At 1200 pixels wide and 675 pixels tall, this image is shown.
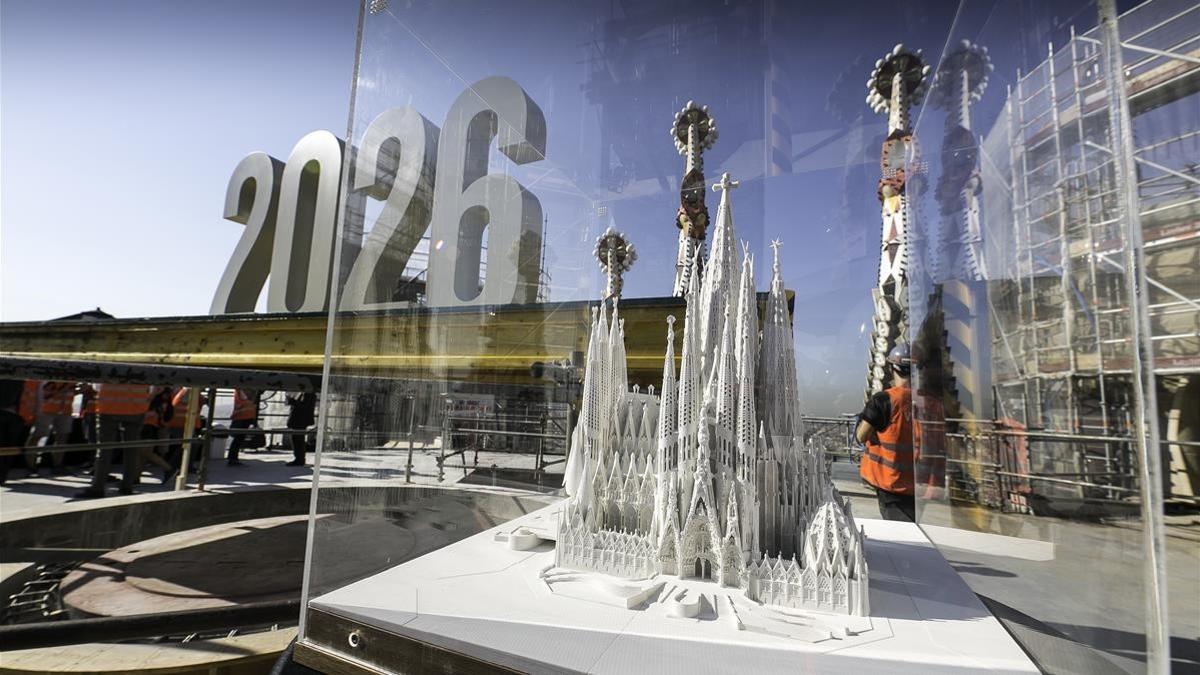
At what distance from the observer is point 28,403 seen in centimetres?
646

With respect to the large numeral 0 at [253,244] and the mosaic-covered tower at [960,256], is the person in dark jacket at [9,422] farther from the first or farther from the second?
the mosaic-covered tower at [960,256]

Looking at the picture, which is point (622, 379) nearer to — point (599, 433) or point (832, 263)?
point (599, 433)

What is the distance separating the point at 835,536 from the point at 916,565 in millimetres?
890

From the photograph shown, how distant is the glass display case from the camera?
52.4 inches

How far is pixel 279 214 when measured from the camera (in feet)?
25.6

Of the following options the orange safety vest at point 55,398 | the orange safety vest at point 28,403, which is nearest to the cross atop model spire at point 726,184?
the orange safety vest at point 28,403

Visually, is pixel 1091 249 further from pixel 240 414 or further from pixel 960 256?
pixel 240 414

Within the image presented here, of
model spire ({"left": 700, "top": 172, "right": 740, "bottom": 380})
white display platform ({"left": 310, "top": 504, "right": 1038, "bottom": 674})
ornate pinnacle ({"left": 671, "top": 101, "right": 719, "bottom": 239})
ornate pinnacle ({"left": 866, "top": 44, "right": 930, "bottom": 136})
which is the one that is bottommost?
white display platform ({"left": 310, "top": 504, "right": 1038, "bottom": 674})

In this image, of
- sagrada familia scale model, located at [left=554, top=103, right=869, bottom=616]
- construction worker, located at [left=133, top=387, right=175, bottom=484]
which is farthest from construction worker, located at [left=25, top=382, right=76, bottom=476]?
sagrada familia scale model, located at [left=554, top=103, right=869, bottom=616]

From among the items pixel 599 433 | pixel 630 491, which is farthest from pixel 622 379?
pixel 630 491

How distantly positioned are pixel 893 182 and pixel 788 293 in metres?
0.99

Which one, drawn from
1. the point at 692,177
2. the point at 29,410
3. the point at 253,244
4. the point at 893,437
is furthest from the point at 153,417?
the point at 893,437

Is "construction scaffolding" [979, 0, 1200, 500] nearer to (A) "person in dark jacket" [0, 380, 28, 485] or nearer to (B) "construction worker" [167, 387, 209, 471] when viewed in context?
(A) "person in dark jacket" [0, 380, 28, 485]

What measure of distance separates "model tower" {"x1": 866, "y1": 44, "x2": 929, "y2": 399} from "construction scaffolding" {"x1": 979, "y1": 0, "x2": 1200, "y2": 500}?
84cm
